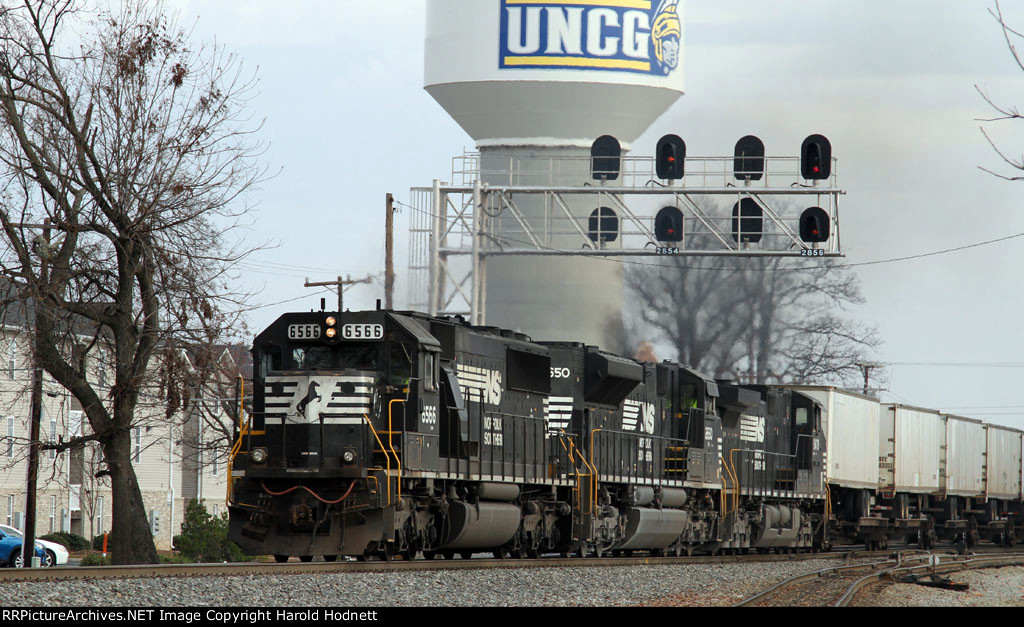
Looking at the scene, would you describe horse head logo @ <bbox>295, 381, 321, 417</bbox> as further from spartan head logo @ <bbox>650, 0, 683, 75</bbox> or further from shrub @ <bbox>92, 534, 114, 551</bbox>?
spartan head logo @ <bbox>650, 0, 683, 75</bbox>

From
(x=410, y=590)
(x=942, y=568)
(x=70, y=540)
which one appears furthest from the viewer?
(x=70, y=540)

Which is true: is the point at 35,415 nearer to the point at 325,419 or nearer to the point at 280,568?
the point at 325,419

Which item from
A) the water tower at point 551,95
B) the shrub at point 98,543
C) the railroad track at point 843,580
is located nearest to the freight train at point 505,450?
the railroad track at point 843,580

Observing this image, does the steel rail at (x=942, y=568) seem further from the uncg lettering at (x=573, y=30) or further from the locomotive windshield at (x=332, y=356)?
the uncg lettering at (x=573, y=30)

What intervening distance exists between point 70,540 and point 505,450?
85.2ft

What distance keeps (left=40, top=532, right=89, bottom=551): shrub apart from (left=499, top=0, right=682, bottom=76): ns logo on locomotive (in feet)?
70.9

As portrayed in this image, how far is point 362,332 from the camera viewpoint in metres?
18.8

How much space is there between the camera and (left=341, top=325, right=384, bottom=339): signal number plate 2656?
1872cm

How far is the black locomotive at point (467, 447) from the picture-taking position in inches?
717

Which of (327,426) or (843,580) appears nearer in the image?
(327,426)

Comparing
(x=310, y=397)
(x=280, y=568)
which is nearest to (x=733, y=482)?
(x=310, y=397)

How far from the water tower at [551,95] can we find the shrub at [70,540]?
16931 millimetres

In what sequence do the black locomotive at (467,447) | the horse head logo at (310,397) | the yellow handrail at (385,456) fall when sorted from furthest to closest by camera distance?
the horse head logo at (310,397), the black locomotive at (467,447), the yellow handrail at (385,456)

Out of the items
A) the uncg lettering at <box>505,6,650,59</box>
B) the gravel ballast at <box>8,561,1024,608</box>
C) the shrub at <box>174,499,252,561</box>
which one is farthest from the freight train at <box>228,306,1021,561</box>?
the uncg lettering at <box>505,6,650,59</box>
